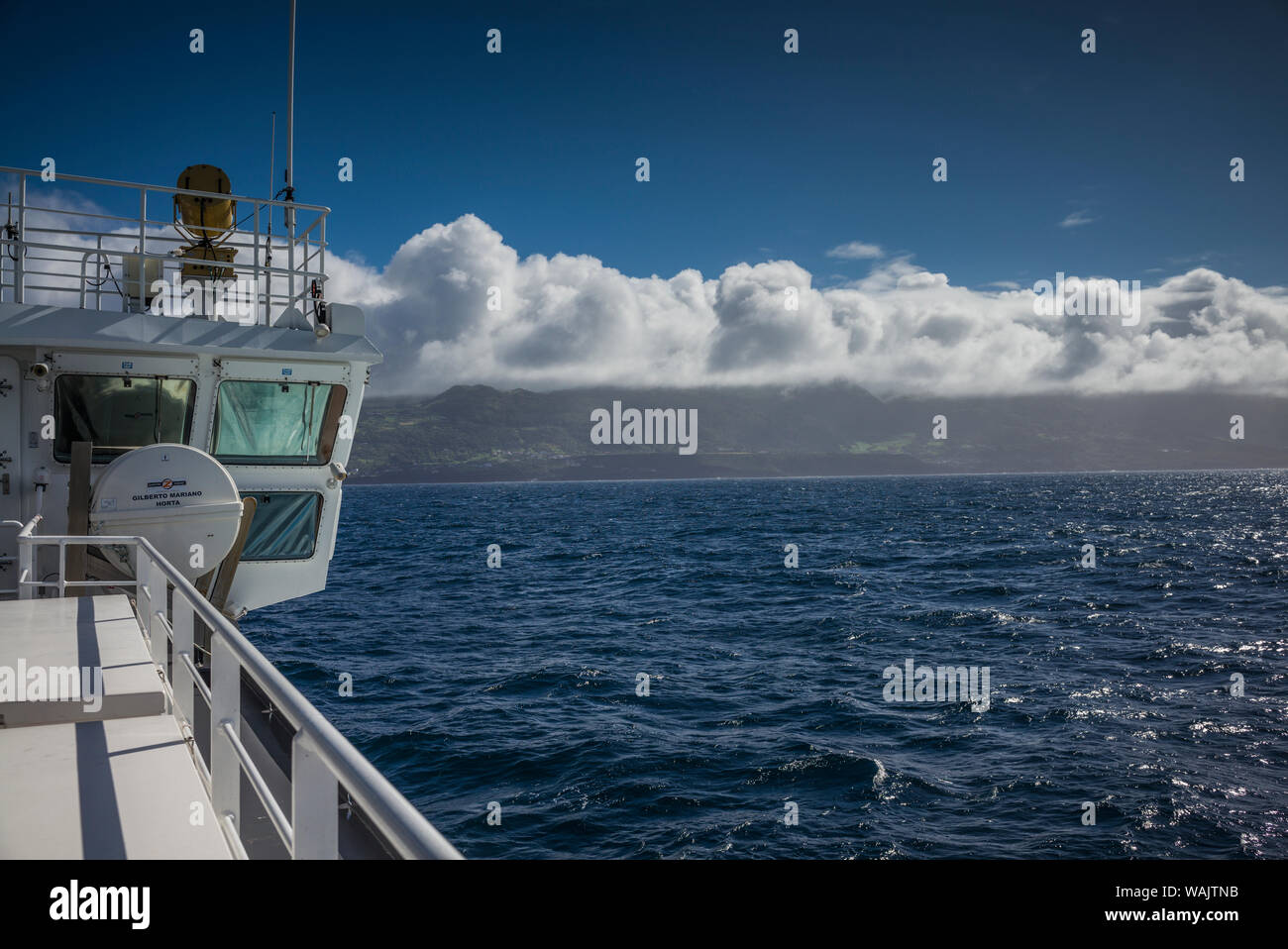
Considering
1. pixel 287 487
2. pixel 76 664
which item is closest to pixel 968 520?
pixel 287 487

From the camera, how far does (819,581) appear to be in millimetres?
39531

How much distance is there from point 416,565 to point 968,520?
54.3 meters

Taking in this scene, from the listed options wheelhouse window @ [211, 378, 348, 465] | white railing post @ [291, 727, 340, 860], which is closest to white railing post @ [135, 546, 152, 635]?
wheelhouse window @ [211, 378, 348, 465]

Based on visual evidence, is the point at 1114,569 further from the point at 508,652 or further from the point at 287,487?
the point at 287,487

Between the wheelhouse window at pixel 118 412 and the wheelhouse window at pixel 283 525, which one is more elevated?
the wheelhouse window at pixel 118 412

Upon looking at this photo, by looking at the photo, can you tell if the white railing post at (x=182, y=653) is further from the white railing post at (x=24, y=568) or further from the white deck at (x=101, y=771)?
the white railing post at (x=24, y=568)

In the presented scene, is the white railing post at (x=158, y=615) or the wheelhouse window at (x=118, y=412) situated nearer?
the white railing post at (x=158, y=615)

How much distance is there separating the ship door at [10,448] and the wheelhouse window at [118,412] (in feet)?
1.52

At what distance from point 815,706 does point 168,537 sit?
43.1 ft

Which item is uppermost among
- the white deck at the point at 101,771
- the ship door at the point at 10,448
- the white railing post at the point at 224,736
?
the ship door at the point at 10,448

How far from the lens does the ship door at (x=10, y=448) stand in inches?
448

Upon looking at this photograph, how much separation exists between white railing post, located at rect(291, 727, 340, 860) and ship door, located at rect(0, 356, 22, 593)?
11.2 metres

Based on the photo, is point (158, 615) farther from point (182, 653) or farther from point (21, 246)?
point (21, 246)

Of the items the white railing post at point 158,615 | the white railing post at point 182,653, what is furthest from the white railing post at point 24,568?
the white railing post at point 182,653
